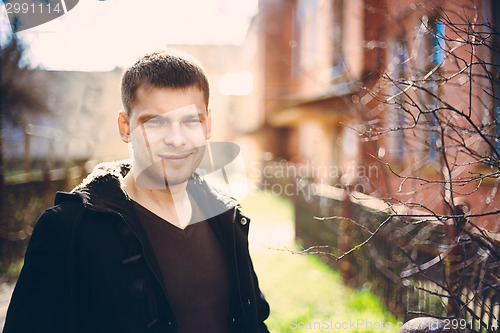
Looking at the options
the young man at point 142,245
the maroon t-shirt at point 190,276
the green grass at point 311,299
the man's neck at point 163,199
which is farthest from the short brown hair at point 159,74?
the green grass at point 311,299

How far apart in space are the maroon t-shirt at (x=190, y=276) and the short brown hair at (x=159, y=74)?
49 centimetres

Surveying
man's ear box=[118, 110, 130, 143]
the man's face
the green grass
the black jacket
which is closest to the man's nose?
the man's face

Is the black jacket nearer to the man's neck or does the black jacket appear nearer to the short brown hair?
the man's neck

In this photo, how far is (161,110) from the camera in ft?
5.01

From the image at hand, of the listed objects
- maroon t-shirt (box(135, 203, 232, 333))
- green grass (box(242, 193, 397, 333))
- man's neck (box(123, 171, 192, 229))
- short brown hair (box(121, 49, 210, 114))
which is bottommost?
green grass (box(242, 193, 397, 333))

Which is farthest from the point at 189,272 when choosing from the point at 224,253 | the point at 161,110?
the point at 161,110

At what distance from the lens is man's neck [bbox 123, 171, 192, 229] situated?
67.1 inches

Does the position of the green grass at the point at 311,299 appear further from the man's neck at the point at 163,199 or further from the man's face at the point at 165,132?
the man's face at the point at 165,132

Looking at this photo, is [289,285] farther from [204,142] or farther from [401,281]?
[204,142]

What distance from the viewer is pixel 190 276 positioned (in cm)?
163

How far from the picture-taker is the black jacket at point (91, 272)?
53.4 inches

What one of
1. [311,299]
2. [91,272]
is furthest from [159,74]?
[311,299]

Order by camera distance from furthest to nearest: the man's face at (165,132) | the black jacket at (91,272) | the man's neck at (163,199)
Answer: the man's neck at (163,199), the man's face at (165,132), the black jacket at (91,272)

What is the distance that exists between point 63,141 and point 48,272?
11567 millimetres
